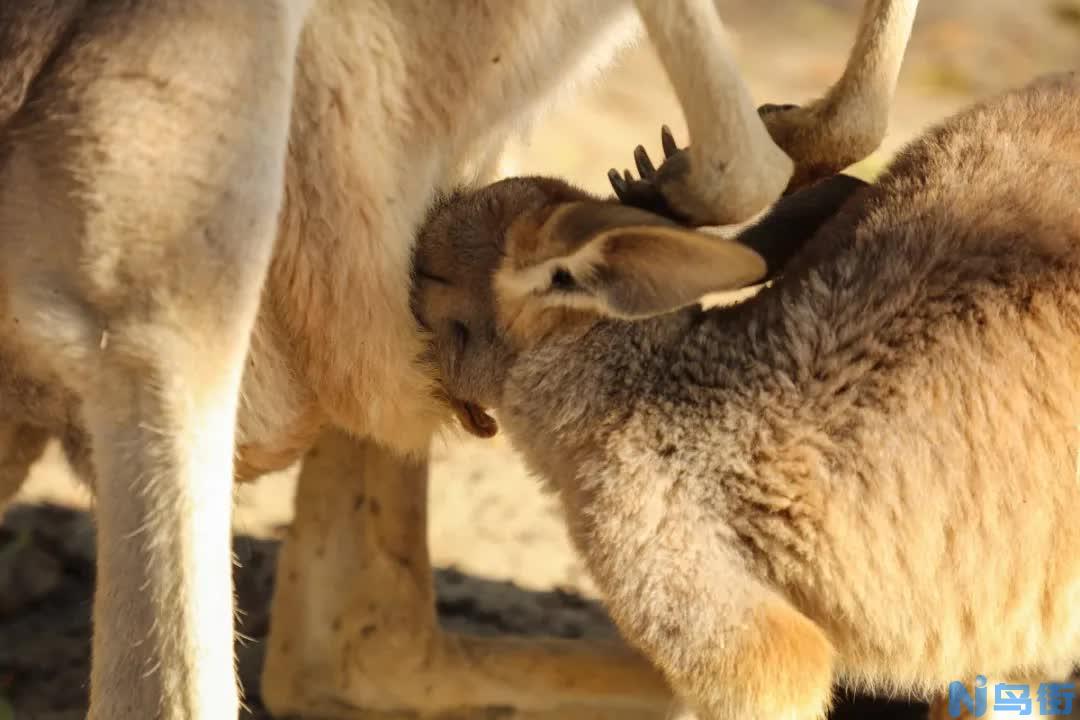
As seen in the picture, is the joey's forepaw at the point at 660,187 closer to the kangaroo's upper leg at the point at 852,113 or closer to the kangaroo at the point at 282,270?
the kangaroo at the point at 282,270

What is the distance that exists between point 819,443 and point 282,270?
24.6 inches

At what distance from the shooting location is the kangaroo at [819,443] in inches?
59.9

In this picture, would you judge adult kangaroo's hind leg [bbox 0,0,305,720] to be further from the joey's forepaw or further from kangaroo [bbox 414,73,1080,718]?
the joey's forepaw

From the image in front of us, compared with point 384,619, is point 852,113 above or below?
above

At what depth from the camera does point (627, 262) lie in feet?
4.94

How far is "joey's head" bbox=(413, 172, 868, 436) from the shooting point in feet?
4.86

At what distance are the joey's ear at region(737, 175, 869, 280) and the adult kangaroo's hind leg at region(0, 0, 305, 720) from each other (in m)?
0.67

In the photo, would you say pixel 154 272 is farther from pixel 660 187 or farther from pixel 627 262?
pixel 660 187

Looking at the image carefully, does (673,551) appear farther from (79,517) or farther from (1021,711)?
(79,517)

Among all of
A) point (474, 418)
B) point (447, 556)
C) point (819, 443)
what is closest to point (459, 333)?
point (474, 418)

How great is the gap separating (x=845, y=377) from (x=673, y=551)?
26cm


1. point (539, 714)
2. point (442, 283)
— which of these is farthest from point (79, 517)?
point (442, 283)

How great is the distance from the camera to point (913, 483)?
5.06 feet

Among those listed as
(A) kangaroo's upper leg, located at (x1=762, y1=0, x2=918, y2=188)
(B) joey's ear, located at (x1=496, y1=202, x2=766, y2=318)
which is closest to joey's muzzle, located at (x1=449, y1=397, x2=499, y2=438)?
(B) joey's ear, located at (x1=496, y1=202, x2=766, y2=318)
